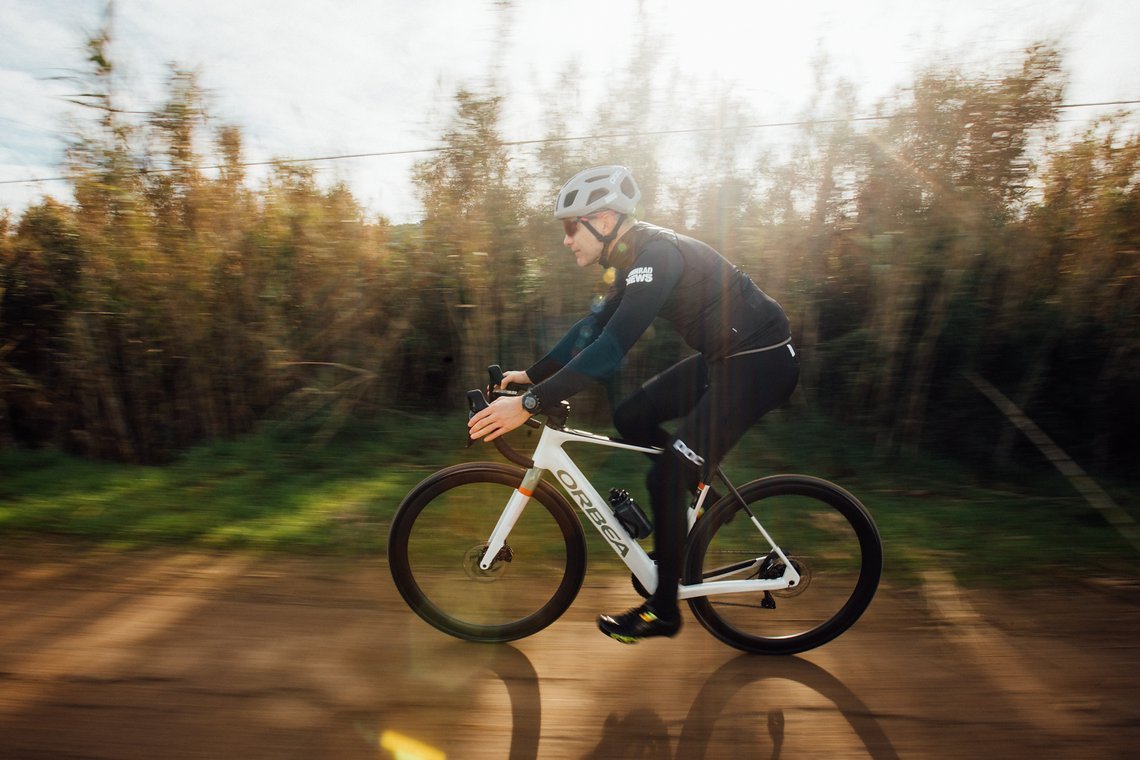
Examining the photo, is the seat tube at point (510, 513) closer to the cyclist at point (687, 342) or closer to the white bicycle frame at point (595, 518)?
the white bicycle frame at point (595, 518)

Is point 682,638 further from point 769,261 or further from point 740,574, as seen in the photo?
point 769,261

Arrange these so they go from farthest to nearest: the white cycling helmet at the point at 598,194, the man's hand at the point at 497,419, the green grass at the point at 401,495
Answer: the green grass at the point at 401,495 → the white cycling helmet at the point at 598,194 → the man's hand at the point at 497,419

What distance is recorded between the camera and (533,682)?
2.93 metres

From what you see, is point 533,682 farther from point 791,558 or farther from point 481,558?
point 791,558

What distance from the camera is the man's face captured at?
9.95 ft

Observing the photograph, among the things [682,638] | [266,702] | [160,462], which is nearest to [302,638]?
[266,702]

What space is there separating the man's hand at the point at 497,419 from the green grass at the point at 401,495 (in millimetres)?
614

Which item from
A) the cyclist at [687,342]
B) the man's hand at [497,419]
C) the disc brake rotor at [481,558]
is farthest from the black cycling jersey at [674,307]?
the disc brake rotor at [481,558]

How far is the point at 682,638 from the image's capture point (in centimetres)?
333

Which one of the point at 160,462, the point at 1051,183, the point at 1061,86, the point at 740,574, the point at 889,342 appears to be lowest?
the point at 160,462

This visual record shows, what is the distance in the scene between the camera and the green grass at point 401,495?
4.43 m

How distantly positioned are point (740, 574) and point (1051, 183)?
5.13m

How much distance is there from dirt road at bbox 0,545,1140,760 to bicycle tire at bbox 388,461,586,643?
0.47 feet

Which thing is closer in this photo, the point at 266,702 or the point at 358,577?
the point at 266,702
